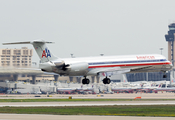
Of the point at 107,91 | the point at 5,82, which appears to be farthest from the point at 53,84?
the point at 5,82

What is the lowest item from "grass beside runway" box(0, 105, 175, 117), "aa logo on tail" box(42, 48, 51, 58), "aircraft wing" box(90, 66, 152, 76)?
"grass beside runway" box(0, 105, 175, 117)

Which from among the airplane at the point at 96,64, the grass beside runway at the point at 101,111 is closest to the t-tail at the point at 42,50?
the airplane at the point at 96,64

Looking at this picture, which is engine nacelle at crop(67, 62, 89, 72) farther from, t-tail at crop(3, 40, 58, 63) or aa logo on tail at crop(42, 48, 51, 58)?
aa logo on tail at crop(42, 48, 51, 58)

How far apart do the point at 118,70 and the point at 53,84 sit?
3687 inches

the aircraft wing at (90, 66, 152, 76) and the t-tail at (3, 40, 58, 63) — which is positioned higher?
the t-tail at (3, 40, 58, 63)

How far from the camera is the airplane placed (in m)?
62.5

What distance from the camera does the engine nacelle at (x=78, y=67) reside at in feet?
207

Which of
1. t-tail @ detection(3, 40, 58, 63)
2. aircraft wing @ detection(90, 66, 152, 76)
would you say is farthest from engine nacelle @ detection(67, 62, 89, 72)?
t-tail @ detection(3, 40, 58, 63)

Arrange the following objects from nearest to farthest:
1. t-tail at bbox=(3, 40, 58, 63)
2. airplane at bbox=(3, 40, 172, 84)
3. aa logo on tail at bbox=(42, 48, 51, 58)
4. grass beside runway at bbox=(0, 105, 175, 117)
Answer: grass beside runway at bbox=(0, 105, 175, 117) → airplane at bbox=(3, 40, 172, 84) → t-tail at bbox=(3, 40, 58, 63) → aa logo on tail at bbox=(42, 48, 51, 58)

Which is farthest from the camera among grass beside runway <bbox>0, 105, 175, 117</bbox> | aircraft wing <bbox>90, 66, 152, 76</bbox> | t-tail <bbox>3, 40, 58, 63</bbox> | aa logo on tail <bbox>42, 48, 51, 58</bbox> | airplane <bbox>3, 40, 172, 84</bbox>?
aircraft wing <bbox>90, 66, 152, 76</bbox>

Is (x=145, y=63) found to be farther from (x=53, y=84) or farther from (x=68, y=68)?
(x=53, y=84)

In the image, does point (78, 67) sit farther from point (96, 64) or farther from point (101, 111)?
point (101, 111)

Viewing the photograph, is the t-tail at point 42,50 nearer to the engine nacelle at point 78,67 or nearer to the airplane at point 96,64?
the airplane at point 96,64

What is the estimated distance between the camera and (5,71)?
346 feet
